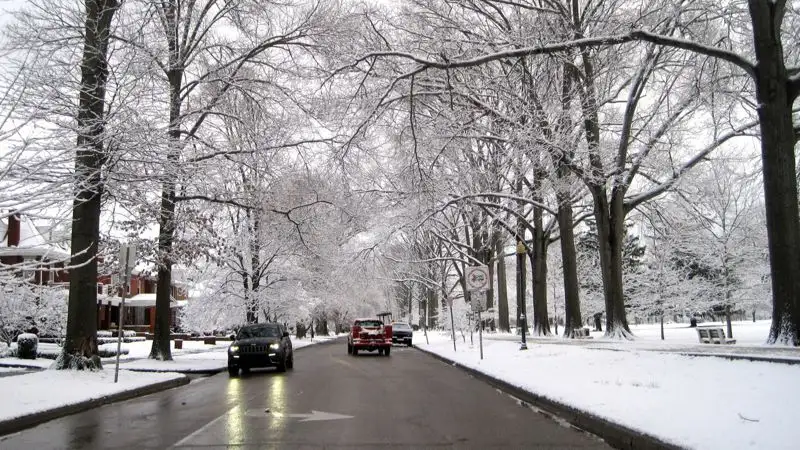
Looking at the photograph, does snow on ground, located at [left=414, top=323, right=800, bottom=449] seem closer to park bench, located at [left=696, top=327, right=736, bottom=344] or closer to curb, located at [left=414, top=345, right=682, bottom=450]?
curb, located at [left=414, top=345, right=682, bottom=450]

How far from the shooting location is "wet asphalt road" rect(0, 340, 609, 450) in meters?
8.15

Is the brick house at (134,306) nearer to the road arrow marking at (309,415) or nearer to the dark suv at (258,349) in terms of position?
the dark suv at (258,349)

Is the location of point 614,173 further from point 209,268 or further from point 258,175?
point 209,268

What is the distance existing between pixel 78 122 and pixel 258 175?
29.6 feet

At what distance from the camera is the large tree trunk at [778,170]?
13141 millimetres

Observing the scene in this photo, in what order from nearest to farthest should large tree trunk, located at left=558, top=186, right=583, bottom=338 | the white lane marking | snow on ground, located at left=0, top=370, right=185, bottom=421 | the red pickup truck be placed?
the white lane marking < snow on ground, located at left=0, top=370, right=185, bottom=421 < large tree trunk, located at left=558, top=186, right=583, bottom=338 < the red pickup truck

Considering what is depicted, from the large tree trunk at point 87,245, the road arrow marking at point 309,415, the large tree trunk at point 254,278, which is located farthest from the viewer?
the large tree trunk at point 254,278

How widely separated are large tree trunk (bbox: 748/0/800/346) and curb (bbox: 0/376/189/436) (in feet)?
44.4

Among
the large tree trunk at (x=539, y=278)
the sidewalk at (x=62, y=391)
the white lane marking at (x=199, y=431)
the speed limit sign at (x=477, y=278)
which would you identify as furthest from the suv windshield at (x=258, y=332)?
the large tree trunk at (x=539, y=278)

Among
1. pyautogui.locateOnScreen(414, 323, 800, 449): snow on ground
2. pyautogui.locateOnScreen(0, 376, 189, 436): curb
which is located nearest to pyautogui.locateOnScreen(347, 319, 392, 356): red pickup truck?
pyautogui.locateOnScreen(0, 376, 189, 436): curb

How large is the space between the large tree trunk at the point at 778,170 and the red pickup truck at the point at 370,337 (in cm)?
2124

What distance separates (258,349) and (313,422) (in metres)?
11.3

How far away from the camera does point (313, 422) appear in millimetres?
9789

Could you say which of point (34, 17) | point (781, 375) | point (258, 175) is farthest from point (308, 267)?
point (781, 375)
